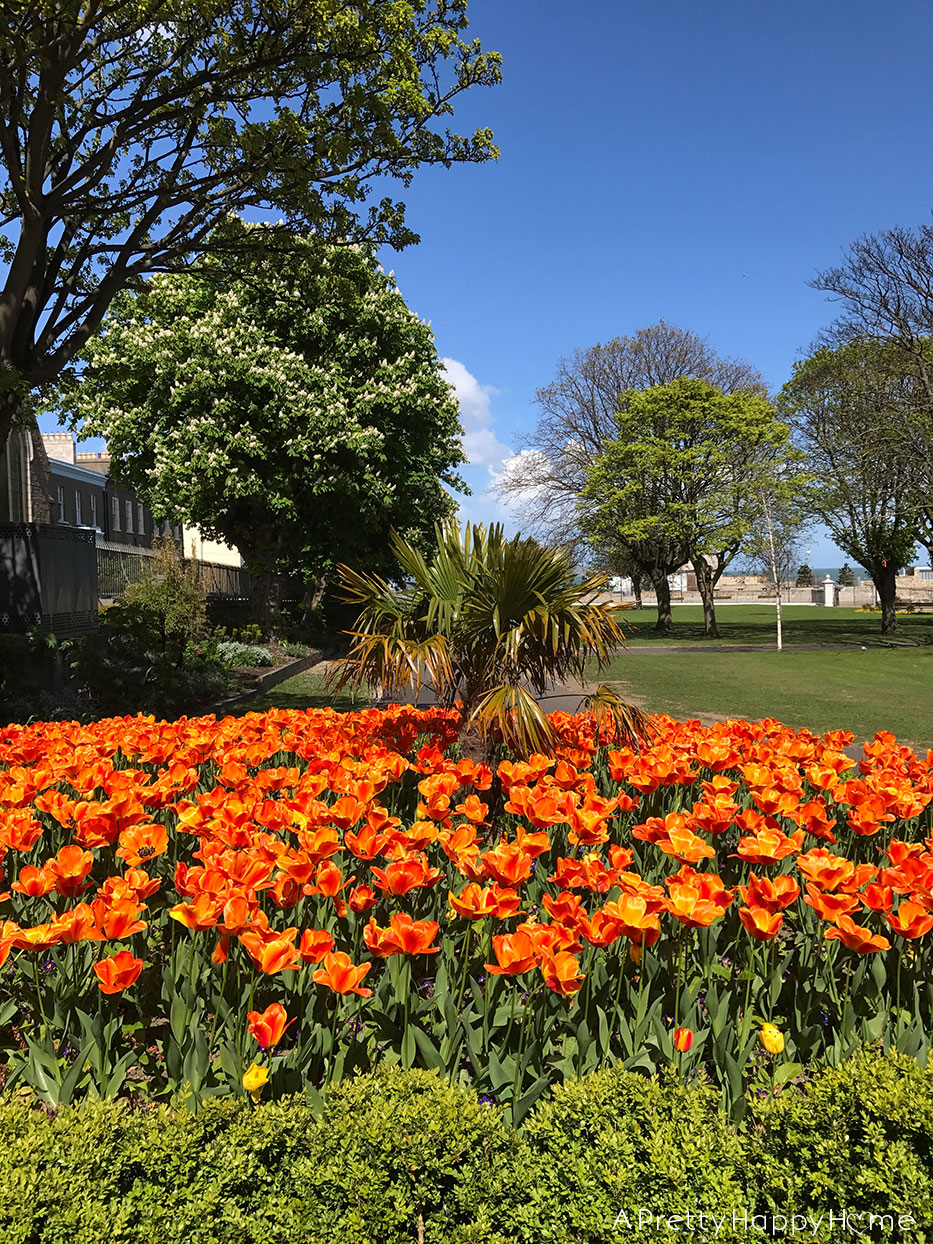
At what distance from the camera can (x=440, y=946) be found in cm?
301

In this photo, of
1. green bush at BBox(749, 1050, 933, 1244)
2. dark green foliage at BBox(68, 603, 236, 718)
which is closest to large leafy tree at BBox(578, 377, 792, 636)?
dark green foliage at BBox(68, 603, 236, 718)

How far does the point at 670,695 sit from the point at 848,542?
26.7 meters

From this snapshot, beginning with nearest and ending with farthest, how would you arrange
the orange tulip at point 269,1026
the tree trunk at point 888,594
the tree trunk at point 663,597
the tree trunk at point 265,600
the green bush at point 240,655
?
the orange tulip at point 269,1026
the green bush at point 240,655
the tree trunk at point 265,600
the tree trunk at point 888,594
the tree trunk at point 663,597

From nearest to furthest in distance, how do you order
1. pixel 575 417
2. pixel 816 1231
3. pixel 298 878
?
pixel 816 1231
pixel 298 878
pixel 575 417

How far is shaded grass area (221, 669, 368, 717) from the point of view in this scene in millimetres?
13961

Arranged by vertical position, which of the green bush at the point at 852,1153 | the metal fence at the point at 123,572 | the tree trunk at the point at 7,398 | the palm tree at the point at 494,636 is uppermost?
the tree trunk at the point at 7,398

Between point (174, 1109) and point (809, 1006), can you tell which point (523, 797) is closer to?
point (809, 1006)

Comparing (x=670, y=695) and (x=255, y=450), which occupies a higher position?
(x=255, y=450)

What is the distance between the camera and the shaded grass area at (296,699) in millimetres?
13961

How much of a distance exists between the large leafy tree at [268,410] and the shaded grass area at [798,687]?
29.5ft

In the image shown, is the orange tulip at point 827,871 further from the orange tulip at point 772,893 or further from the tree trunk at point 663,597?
the tree trunk at point 663,597

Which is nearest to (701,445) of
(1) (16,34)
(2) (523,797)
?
(1) (16,34)

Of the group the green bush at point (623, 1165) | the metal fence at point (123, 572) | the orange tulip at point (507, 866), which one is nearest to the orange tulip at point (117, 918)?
the orange tulip at point (507, 866)

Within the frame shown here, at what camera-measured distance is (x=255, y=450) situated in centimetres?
2106
